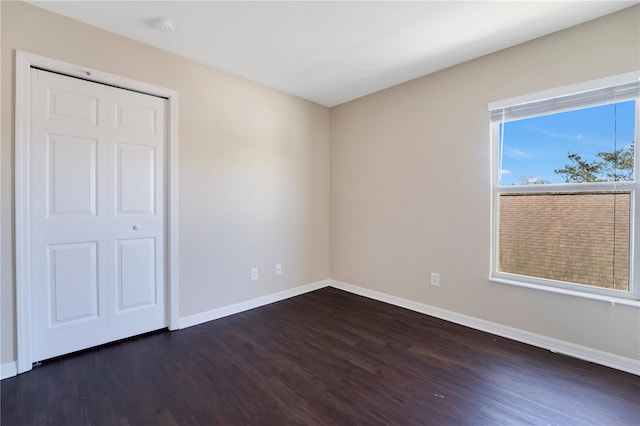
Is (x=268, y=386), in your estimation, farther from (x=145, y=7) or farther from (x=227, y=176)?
(x=145, y=7)

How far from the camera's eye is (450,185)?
2746mm

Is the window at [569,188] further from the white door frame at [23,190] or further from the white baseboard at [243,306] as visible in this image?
the white door frame at [23,190]

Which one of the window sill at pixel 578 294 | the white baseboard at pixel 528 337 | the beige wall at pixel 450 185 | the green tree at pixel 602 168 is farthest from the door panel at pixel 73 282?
the green tree at pixel 602 168

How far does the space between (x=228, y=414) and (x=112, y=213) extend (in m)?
1.77

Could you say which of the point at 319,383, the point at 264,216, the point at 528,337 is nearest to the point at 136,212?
the point at 264,216

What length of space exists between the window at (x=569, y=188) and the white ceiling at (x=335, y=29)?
540 millimetres

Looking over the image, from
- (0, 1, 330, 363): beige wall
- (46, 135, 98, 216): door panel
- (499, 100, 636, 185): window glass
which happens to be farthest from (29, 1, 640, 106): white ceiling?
(46, 135, 98, 216): door panel

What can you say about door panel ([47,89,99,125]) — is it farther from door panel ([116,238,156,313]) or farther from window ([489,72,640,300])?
window ([489,72,640,300])

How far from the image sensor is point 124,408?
1567mm

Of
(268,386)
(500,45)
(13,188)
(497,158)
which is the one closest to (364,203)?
(497,158)

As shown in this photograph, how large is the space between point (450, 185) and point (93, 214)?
312cm

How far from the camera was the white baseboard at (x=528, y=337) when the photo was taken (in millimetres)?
1935

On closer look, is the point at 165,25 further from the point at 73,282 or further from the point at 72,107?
the point at 73,282

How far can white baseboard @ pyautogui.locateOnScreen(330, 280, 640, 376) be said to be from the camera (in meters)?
1.93
